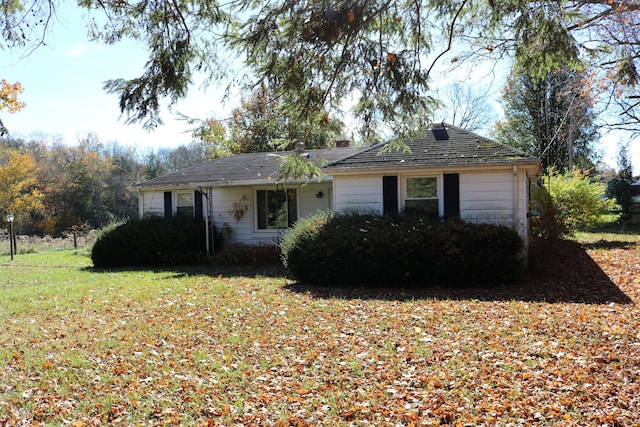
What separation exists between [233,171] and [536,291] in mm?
11378

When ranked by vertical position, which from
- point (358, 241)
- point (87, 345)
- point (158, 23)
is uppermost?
point (158, 23)

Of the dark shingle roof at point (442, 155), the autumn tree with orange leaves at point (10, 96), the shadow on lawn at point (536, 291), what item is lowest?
the shadow on lawn at point (536, 291)

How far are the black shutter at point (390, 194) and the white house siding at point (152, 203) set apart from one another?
8.85 metres

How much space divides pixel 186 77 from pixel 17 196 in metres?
38.5

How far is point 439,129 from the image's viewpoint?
48.1 ft

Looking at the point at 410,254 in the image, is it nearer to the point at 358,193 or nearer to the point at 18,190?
the point at 358,193

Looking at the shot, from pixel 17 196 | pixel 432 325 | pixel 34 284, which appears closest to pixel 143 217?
pixel 34 284

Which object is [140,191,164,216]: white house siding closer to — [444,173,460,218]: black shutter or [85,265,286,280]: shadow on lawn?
[85,265,286,280]: shadow on lawn

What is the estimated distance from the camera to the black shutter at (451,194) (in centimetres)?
1216

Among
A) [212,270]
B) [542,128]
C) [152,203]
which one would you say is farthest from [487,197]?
[542,128]

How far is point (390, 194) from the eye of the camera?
12.6 m

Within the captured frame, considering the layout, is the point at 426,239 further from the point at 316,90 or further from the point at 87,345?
the point at 87,345

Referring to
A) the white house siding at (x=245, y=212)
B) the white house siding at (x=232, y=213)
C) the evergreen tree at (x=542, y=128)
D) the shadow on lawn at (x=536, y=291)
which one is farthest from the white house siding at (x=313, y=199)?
the evergreen tree at (x=542, y=128)

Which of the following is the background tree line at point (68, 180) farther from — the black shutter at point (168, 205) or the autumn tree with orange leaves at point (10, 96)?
the autumn tree with orange leaves at point (10, 96)
